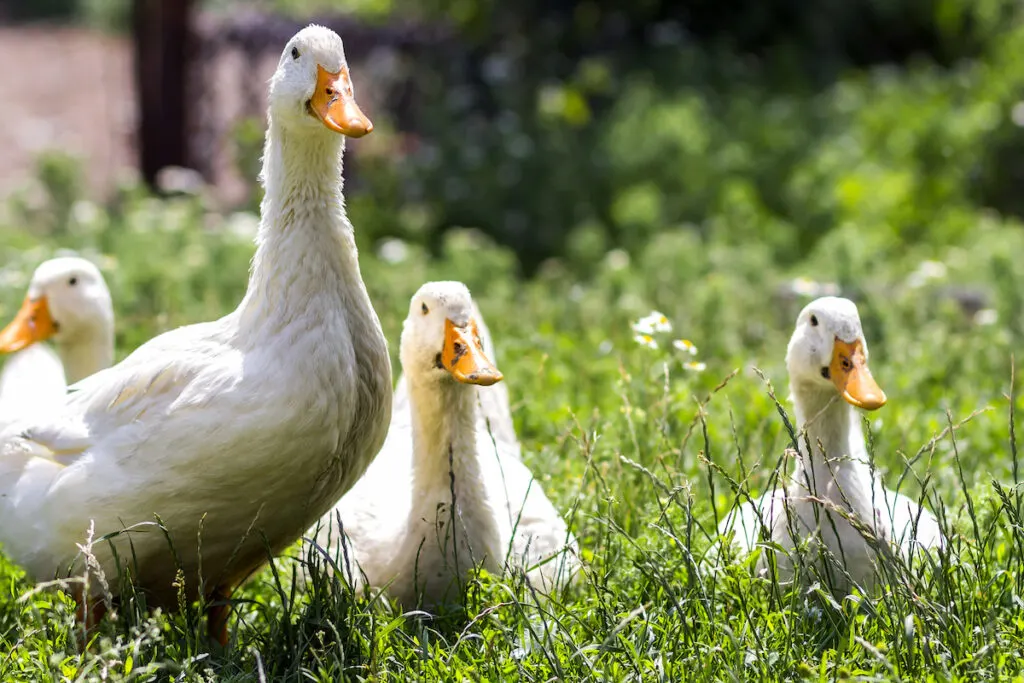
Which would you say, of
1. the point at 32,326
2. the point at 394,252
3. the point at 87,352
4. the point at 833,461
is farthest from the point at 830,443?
the point at 394,252

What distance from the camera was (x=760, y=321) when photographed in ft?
21.2

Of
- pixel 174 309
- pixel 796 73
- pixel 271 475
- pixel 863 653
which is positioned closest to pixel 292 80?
pixel 271 475

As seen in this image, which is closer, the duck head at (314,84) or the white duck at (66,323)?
the duck head at (314,84)

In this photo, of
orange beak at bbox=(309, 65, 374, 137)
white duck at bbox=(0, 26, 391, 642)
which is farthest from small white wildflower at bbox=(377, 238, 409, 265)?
orange beak at bbox=(309, 65, 374, 137)

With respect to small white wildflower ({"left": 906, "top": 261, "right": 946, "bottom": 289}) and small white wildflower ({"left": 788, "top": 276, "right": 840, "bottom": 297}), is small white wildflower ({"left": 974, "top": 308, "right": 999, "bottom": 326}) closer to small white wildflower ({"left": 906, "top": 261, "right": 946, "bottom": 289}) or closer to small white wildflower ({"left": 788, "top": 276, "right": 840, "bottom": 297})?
small white wildflower ({"left": 906, "top": 261, "right": 946, "bottom": 289})

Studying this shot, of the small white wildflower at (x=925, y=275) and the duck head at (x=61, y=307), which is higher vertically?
the small white wildflower at (x=925, y=275)

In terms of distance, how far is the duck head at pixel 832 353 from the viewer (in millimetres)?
3516

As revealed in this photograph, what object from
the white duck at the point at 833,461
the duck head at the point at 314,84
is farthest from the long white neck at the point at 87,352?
Answer: the white duck at the point at 833,461

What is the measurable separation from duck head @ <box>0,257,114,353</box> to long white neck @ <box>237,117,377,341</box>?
1.51 meters

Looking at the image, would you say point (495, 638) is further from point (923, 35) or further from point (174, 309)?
point (923, 35)

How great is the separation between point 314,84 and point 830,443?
1.66 meters

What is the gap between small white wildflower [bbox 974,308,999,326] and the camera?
19.4ft

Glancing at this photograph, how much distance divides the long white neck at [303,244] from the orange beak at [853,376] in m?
1.19

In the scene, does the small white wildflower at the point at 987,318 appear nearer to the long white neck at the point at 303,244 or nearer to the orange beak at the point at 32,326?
the long white neck at the point at 303,244
